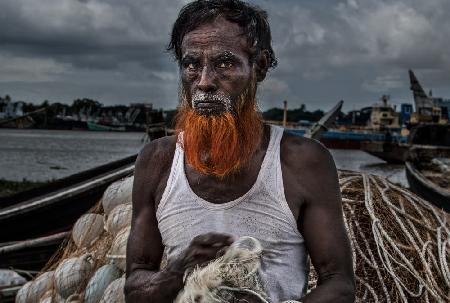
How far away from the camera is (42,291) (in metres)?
4.17

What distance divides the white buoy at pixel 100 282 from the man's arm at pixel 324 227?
2083 mm

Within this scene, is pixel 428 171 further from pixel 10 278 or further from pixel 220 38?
pixel 220 38

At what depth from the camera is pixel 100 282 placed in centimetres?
365

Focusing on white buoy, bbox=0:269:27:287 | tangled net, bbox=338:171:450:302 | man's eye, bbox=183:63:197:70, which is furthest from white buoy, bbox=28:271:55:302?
man's eye, bbox=183:63:197:70

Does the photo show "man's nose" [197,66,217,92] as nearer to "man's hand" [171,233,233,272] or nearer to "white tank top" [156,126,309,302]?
"white tank top" [156,126,309,302]

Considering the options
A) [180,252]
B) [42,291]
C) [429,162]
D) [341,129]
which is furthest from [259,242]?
[341,129]

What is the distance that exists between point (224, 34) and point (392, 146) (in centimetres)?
3492

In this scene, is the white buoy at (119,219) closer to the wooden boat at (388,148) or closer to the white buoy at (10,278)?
the white buoy at (10,278)

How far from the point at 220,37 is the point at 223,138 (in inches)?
12.2

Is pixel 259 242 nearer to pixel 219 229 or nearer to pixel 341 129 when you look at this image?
pixel 219 229

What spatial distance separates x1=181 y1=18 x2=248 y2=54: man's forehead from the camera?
1861mm

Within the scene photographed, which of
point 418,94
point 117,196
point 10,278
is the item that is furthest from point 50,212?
point 418,94

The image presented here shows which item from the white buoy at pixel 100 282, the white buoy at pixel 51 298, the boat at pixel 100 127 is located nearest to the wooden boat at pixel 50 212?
the white buoy at pixel 51 298

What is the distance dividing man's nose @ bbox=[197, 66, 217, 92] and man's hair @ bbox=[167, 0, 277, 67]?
16 cm
